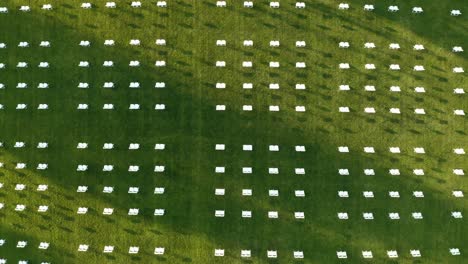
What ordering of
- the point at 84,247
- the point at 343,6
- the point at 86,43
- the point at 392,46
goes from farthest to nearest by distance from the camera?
1. the point at 343,6
2. the point at 86,43
3. the point at 392,46
4. the point at 84,247

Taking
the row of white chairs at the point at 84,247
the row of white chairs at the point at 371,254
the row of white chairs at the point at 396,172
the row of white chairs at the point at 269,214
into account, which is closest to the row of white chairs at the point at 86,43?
the row of white chairs at the point at 269,214

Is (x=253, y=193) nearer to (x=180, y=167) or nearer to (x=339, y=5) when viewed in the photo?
(x=180, y=167)

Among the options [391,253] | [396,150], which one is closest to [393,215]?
[391,253]

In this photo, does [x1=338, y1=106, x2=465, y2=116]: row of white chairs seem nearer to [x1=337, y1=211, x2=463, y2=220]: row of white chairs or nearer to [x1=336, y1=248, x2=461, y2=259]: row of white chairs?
[x1=337, y1=211, x2=463, y2=220]: row of white chairs

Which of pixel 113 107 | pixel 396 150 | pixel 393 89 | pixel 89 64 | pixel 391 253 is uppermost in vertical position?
pixel 89 64

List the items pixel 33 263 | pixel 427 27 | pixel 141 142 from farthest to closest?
1. pixel 427 27
2. pixel 141 142
3. pixel 33 263

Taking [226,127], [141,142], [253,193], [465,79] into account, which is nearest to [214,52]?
[226,127]

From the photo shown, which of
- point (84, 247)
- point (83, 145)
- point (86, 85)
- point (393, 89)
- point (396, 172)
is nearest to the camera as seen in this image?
point (84, 247)

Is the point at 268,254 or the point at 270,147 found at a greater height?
the point at 270,147

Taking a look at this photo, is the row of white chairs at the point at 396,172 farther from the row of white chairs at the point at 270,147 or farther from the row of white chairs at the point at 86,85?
the row of white chairs at the point at 86,85

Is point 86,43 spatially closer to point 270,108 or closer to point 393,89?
point 270,108
